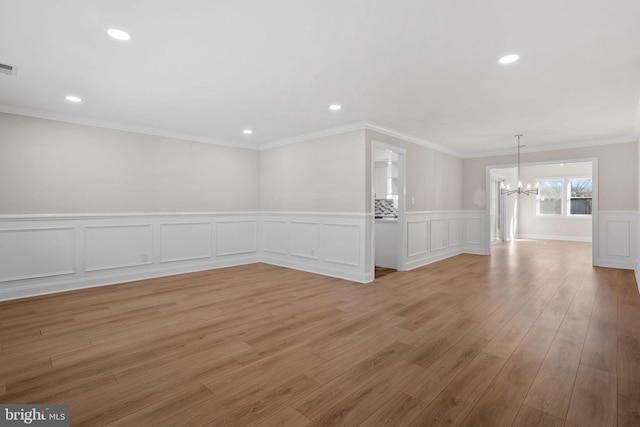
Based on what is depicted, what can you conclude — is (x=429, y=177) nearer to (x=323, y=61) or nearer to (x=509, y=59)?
(x=509, y=59)

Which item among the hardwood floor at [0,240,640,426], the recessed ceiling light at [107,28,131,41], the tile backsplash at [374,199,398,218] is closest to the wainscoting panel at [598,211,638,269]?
the hardwood floor at [0,240,640,426]

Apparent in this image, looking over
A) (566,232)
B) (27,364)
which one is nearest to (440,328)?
(27,364)

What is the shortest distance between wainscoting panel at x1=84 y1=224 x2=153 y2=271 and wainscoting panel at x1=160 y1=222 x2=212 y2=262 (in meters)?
0.23

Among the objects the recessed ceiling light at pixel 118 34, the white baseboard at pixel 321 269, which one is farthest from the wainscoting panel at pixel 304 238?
the recessed ceiling light at pixel 118 34

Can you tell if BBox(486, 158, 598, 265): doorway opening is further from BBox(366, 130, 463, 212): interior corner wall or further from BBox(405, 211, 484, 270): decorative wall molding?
BBox(366, 130, 463, 212): interior corner wall

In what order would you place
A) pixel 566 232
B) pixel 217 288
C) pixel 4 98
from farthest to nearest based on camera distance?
pixel 566 232 → pixel 217 288 → pixel 4 98

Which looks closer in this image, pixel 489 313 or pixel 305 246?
pixel 489 313

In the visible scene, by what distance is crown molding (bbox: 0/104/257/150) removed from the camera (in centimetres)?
413

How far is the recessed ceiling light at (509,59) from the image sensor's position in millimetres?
2723

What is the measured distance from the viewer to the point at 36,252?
422 cm

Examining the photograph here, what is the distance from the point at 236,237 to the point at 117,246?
208 cm

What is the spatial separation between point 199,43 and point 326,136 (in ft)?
10.1

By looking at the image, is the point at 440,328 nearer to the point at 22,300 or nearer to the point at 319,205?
the point at 319,205

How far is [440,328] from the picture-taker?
301 centimetres
